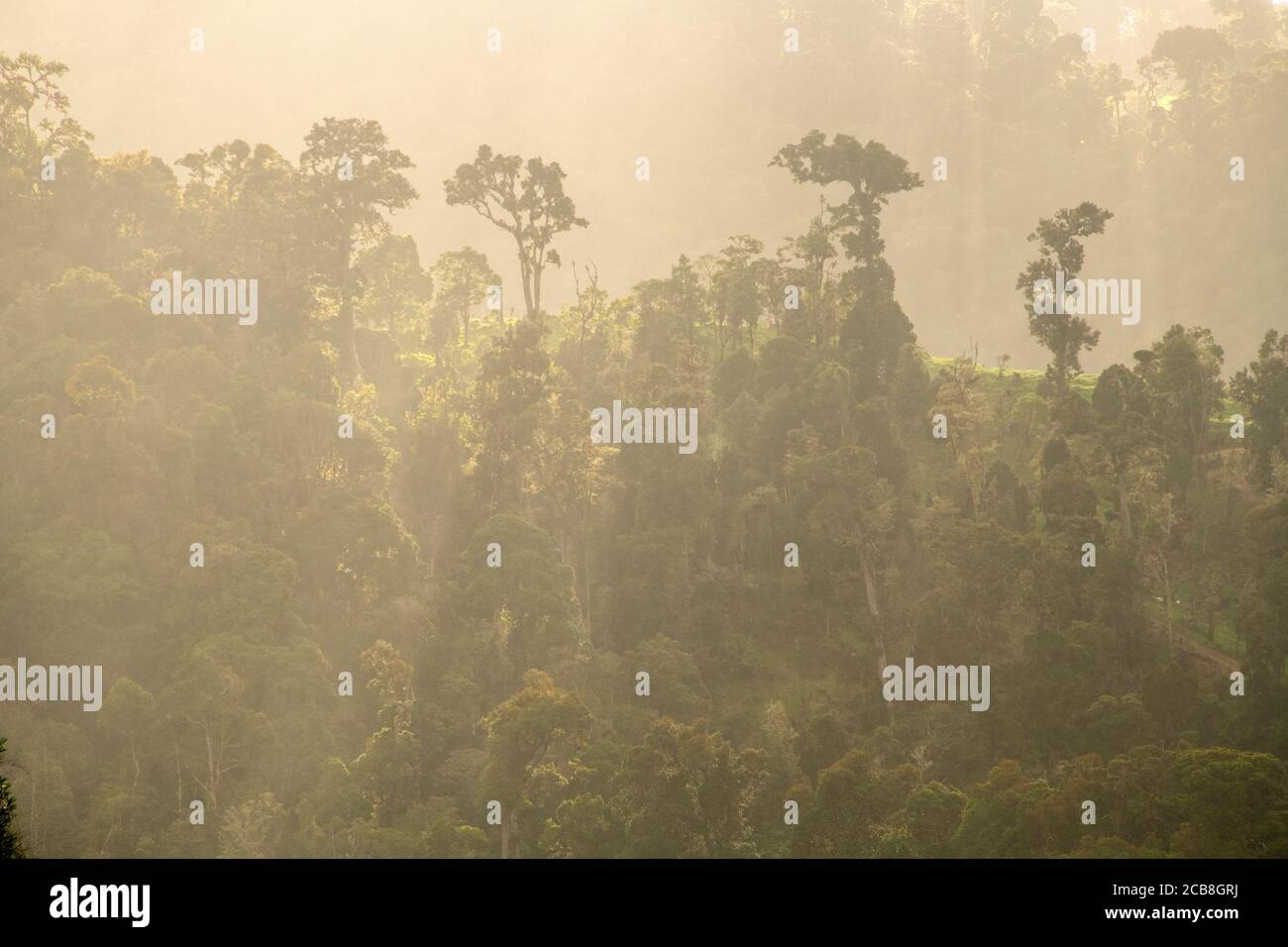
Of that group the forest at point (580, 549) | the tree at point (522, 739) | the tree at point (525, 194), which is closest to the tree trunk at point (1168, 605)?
the forest at point (580, 549)

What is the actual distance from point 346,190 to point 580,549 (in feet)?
89.2

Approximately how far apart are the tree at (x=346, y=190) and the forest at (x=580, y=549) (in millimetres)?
255

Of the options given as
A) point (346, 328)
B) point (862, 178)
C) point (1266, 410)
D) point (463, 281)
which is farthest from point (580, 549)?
point (1266, 410)

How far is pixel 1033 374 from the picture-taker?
93.3 meters

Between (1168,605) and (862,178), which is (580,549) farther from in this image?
(862,178)

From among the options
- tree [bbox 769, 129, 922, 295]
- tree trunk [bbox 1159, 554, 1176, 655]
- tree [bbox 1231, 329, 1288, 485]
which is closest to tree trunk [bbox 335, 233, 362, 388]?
tree [bbox 769, 129, 922, 295]

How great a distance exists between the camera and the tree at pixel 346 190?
278 ft

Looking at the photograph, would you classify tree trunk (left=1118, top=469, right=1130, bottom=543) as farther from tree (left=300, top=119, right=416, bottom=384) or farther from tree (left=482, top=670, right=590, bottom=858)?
tree (left=300, top=119, right=416, bottom=384)

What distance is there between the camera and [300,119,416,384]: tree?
8469cm

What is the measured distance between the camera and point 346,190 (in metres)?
85.3

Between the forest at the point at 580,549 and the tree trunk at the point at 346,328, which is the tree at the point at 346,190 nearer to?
the tree trunk at the point at 346,328
